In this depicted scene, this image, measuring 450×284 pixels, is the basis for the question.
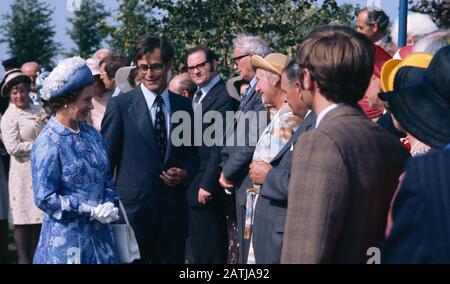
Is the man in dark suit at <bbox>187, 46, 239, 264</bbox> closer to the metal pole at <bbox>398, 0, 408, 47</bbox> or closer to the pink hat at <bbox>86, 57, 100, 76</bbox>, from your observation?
the pink hat at <bbox>86, 57, 100, 76</bbox>

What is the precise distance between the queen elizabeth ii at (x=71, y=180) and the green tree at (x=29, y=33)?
3547 cm

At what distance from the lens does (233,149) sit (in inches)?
290

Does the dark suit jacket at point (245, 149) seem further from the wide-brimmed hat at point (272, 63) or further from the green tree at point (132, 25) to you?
Answer: the green tree at point (132, 25)

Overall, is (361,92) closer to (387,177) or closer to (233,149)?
(387,177)

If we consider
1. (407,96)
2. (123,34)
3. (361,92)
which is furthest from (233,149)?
(123,34)

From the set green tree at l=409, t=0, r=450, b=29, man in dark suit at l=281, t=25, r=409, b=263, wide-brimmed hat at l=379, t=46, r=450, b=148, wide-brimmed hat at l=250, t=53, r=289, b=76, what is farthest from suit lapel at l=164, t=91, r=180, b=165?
wide-brimmed hat at l=379, t=46, r=450, b=148

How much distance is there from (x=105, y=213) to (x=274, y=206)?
98cm

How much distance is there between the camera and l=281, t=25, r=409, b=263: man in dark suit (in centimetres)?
348

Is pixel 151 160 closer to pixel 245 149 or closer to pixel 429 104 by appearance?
pixel 245 149

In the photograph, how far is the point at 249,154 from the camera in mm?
6953

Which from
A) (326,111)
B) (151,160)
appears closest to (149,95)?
(151,160)

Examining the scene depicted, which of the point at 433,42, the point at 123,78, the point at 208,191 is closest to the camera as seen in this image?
the point at 433,42

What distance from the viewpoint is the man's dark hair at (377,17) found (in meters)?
7.83

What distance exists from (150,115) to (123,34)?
21.7ft
